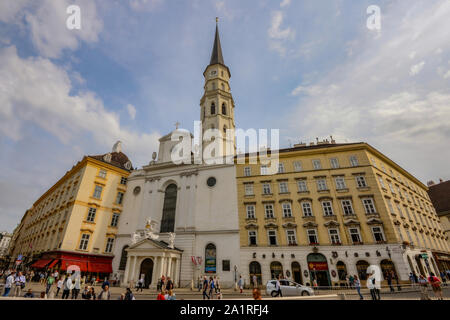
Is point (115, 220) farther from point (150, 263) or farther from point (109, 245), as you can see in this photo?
point (150, 263)

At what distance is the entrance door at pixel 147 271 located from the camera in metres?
28.8

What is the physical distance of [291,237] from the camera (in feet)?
91.6

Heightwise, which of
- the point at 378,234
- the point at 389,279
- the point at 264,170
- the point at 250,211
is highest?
the point at 264,170

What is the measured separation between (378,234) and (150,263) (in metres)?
28.6

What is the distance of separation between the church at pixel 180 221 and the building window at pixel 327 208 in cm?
1167

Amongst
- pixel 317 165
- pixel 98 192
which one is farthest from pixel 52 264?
pixel 317 165

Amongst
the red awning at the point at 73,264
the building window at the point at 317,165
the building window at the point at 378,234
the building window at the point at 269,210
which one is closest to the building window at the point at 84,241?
the red awning at the point at 73,264

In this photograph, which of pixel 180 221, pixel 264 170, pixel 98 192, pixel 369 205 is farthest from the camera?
pixel 98 192

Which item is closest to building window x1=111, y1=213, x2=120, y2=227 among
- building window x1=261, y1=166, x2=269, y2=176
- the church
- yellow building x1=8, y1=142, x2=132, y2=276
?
yellow building x1=8, y1=142, x2=132, y2=276

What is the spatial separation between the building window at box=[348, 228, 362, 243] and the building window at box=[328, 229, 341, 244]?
4.74 ft

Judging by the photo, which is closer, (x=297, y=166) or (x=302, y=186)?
(x=302, y=186)

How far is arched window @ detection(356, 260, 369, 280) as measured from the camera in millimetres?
24266

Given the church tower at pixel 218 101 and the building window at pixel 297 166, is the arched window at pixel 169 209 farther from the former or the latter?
the building window at pixel 297 166

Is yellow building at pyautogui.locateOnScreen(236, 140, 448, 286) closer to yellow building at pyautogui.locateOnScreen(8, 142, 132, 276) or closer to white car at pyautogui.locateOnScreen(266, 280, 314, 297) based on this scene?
white car at pyautogui.locateOnScreen(266, 280, 314, 297)
